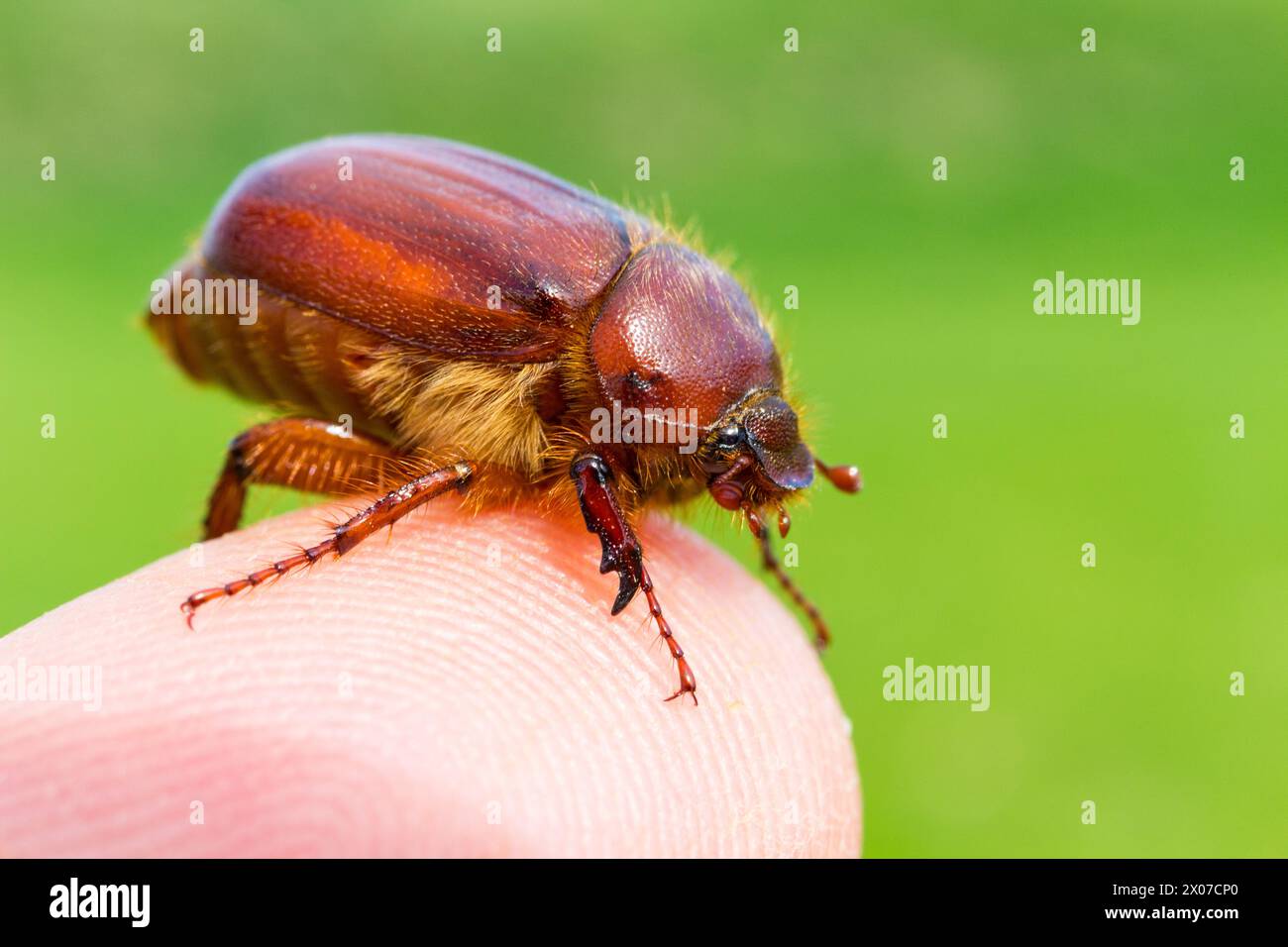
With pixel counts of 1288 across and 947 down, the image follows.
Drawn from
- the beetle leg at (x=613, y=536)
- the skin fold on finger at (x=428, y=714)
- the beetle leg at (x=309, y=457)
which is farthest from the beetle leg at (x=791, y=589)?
the beetle leg at (x=309, y=457)

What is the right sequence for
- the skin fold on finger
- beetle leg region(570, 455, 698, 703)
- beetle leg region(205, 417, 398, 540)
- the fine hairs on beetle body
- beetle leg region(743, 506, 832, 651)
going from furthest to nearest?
beetle leg region(743, 506, 832, 651) → beetle leg region(205, 417, 398, 540) → the fine hairs on beetle body → beetle leg region(570, 455, 698, 703) → the skin fold on finger

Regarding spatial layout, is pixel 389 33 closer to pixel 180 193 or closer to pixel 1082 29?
pixel 180 193

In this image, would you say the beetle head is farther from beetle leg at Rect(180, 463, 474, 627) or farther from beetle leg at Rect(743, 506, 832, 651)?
beetle leg at Rect(180, 463, 474, 627)

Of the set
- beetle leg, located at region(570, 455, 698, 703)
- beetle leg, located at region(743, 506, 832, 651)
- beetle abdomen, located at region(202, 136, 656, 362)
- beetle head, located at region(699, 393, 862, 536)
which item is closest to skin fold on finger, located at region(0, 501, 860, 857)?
beetle leg, located at region(743, 506, 832, 651)

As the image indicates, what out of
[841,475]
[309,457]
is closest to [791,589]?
[841,475]

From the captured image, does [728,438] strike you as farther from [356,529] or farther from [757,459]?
[356,529]
